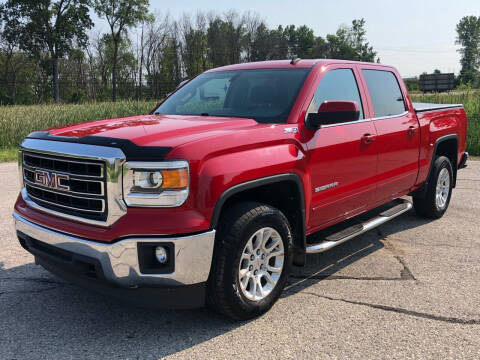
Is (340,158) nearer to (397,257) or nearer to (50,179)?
(397,257)

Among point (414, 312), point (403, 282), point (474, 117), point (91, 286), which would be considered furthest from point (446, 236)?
point (474, 117)

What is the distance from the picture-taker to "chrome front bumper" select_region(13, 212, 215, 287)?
2.81 m

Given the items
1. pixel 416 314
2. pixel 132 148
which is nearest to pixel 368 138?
pixel 416 314

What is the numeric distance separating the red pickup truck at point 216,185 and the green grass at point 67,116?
32.9 ft

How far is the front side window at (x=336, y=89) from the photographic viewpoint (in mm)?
4004

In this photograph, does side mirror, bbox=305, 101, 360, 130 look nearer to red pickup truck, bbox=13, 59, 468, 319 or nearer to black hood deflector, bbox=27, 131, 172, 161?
red pickup truck, bbox=13, 59, 468, 319

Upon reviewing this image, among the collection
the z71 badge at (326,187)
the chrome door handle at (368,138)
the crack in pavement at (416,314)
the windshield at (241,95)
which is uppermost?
the windshield at (241,95)

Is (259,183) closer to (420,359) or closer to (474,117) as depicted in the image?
(420,359)

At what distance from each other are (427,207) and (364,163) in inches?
89.0

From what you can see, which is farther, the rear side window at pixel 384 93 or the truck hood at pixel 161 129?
the rear side window at pixel 384 93

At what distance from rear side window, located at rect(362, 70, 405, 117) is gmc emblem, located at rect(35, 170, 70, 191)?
122 inches

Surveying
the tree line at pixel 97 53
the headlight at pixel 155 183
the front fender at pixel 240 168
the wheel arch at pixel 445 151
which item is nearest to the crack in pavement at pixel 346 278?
the front fender at pixel 240 168

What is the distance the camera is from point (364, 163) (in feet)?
14.3

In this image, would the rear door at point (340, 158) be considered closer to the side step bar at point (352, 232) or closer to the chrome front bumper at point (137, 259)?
the side step bar at point (352, 232)
